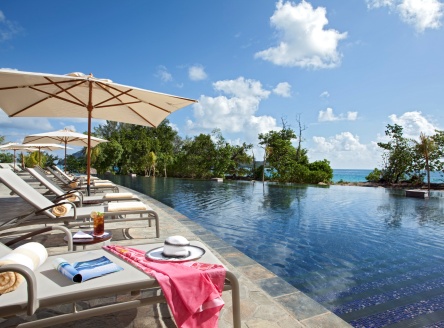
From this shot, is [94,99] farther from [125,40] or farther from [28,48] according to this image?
Answer: [28,48]

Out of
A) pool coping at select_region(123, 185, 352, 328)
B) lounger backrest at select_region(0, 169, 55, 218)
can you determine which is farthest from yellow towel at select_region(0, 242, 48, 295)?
pool coping at select_region(123, 185, 352, 328)

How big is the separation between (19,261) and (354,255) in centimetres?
455

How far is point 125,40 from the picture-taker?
12.8 m

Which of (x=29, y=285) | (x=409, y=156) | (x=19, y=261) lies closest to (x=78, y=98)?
(x=19, y=261)

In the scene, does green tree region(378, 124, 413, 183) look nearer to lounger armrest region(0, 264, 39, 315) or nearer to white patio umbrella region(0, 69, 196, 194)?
white patio umbrella region(0, 69, 196, 194)

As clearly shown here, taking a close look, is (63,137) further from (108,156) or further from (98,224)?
(108,156)

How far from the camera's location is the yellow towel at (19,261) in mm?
1397

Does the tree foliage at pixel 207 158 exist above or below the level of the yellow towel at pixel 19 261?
above

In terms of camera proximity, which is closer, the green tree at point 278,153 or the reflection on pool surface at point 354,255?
the reflection on pool surface at point 354,255

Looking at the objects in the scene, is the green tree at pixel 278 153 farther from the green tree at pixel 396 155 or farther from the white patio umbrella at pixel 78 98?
the white patio umbrella at pixel 78 98

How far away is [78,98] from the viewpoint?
5.30m

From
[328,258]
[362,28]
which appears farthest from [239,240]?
[362,28]

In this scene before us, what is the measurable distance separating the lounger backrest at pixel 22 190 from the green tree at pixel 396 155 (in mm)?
27037

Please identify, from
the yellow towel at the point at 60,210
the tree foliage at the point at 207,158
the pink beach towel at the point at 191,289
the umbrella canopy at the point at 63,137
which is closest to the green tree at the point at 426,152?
the tree foliage at the point at 207,158
